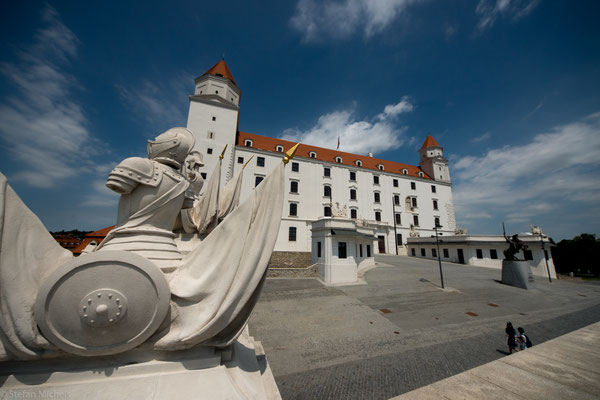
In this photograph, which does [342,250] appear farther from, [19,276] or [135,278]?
[19,276]

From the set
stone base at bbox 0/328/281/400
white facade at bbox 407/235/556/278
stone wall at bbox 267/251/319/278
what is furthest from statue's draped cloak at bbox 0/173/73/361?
white facade at bbox 407/235/556/278

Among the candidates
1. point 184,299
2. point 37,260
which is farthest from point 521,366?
point 37,260

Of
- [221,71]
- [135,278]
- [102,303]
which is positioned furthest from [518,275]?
[221,71]

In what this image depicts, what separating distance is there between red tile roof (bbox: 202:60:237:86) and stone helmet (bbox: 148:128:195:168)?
27.4 metres

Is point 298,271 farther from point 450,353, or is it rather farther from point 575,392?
point 575,392

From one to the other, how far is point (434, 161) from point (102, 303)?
139 ft

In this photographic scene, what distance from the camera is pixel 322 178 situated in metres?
27.7

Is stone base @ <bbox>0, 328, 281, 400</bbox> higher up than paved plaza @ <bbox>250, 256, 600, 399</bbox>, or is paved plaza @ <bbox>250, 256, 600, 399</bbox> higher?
stone base @ <bbox>0, 328, 281, 400</bbox>

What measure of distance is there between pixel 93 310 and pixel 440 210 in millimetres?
39597

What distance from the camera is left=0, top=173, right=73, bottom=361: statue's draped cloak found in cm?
141

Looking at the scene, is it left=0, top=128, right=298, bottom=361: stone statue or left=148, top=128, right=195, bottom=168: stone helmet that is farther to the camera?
left=148, top=128, right=195, bottom=168: stone helmet

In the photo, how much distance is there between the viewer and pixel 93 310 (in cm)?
153

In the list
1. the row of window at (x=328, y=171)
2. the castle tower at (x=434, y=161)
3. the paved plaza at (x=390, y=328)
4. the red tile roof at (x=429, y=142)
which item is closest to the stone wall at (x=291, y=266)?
the paved plaza at (x=390, y=328)

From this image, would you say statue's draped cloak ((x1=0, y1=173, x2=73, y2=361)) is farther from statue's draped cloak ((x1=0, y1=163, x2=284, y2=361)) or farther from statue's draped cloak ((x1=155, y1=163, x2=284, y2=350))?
statue's draped cloak ((x1=155, y1=163, x2=284, y2=350))
